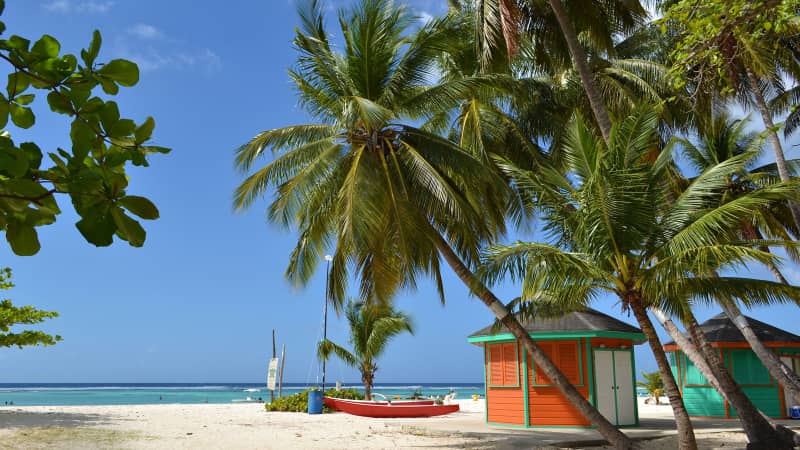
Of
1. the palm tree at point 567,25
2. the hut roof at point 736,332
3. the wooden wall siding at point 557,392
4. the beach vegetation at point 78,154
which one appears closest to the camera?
the beach vegetation at point 78,154

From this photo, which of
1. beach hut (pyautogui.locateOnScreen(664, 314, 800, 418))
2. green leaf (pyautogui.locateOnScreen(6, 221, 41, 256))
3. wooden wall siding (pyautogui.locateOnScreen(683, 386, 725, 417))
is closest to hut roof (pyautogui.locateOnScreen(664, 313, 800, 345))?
beach hut (pyautogui.locateOnScreen(664, 314, 800, 418))

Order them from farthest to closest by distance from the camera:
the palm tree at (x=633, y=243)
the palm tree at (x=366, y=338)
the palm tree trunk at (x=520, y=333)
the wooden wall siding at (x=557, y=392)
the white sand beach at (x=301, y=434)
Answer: the palm tree at (x=366, y=338) → the wooden wall siding at (x=557, y=392) → the white sand beach at (x=301, y=434) → the palm tree trunk at (x=520, y=333) → the palm tree at (x=633, y=243)

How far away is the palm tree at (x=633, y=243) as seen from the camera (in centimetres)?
883

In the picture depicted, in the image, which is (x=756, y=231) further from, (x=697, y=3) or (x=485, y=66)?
→ (x=697, y=3)

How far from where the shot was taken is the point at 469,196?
11.7 m

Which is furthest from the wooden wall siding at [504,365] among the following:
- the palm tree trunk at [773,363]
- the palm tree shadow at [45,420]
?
the palm tree shadow at [45,420]

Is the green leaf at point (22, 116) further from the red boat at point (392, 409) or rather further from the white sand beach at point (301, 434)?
the red boat at point (392, 409)

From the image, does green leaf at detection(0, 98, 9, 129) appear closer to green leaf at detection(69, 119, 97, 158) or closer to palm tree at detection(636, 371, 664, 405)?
green leaf at detection(69, 119, 97, 158)

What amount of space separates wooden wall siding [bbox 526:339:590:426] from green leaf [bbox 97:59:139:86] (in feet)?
47.0

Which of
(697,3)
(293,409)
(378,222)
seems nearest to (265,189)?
(378,222)

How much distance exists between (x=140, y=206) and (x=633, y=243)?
8836 millimetres

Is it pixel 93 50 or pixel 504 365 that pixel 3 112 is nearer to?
pixel 93 50

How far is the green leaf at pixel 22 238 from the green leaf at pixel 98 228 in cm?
17

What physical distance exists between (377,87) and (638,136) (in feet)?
15.0
